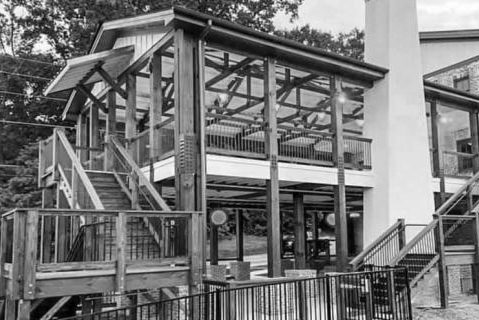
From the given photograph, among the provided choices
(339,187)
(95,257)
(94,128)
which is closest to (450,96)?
(339,187)

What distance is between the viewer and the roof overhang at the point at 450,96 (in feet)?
57.1

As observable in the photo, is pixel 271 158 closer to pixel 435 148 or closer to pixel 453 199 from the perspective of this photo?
pixel 453 199

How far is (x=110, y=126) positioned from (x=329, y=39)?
20708 millimetres

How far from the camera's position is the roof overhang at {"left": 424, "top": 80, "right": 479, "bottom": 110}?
17406 millimetres

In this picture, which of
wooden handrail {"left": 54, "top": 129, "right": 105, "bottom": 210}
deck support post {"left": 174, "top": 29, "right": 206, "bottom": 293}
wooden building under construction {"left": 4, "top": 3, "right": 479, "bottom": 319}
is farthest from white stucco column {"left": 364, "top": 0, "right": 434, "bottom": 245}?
wooden handrail {"left": 54, "top": 129, "right": 105, "bottom": 210}

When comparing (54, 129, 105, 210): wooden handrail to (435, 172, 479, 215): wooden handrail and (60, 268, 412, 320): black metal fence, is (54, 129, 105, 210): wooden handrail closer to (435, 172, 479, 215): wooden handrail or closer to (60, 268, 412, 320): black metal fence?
(60, 268, 412, 320): black metal fence

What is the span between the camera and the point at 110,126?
49.8 feet

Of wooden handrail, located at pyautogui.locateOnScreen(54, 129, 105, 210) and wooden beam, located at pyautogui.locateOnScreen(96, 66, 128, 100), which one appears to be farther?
wooden beam, located at pyautogui.locateOnScreen(96, 66, 128, 100)

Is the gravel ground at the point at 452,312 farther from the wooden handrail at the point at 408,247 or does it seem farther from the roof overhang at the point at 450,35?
the roof overhang at the point at 450,35

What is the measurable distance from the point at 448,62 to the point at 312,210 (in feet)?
31.3

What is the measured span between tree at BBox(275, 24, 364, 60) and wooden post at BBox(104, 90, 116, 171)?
55.5 ft

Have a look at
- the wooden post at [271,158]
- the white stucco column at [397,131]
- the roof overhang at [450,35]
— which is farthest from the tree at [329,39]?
the wooden post at [271,158]

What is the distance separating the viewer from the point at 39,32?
91.4 feet

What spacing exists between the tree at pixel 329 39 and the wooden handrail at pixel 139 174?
18.6m
